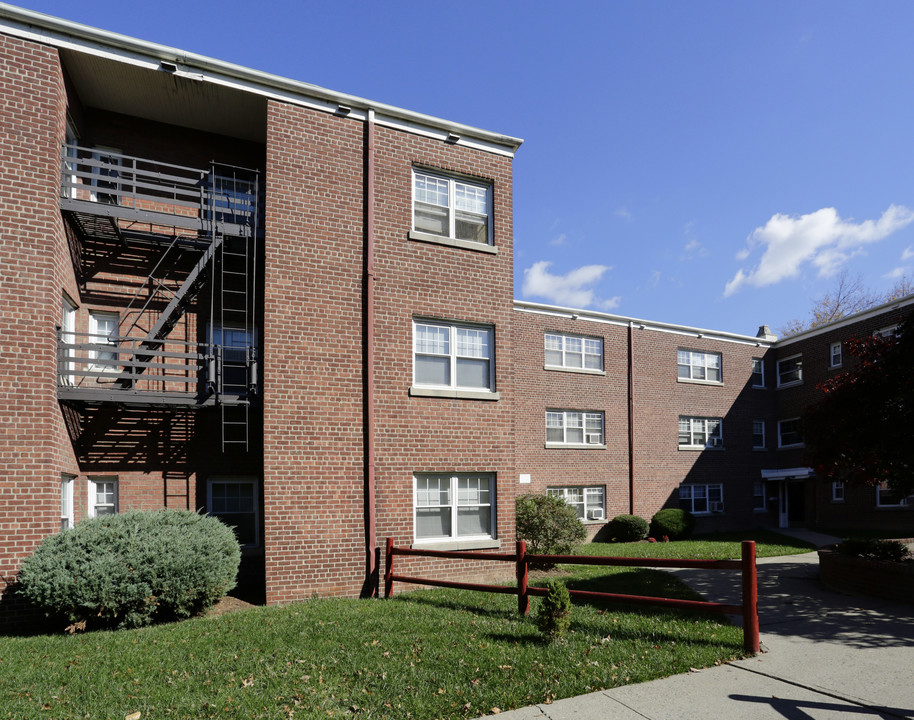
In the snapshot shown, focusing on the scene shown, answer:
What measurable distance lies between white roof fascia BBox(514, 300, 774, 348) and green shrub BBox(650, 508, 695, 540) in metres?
7.82

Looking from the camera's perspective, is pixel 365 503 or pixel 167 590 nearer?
pixel 167 590

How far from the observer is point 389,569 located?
11.9 meters

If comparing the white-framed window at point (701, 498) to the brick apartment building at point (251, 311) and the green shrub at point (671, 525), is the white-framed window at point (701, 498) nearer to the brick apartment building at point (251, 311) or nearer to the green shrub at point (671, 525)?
the green shrub at point (671, 525)

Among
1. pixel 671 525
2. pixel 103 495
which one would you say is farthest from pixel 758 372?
pixel 103 495

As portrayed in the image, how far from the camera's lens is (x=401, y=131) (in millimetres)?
13625

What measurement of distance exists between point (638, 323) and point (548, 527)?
13914 mm

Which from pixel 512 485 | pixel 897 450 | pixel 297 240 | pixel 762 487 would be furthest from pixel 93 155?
pixel 762 487

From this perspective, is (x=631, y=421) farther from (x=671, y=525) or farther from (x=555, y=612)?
(x=555, y=612)

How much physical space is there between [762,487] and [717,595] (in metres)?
21.0

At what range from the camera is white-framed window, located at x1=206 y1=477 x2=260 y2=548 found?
1319 centimetres

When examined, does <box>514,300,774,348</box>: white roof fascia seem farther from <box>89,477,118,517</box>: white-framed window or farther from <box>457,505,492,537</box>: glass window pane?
<box>89,477,118,517</box>: white-framed window

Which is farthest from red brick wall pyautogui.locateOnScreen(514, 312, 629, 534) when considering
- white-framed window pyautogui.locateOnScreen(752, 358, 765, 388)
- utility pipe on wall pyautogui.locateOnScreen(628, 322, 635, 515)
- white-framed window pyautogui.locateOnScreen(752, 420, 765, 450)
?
white-framed window pyautogui.locateOnScreen(752, 358, 765, 388)

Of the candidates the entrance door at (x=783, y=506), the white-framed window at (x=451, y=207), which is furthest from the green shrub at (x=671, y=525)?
the white-framed window at (x=451, y=207)

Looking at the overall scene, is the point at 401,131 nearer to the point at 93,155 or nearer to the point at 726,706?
the point at 93,155
